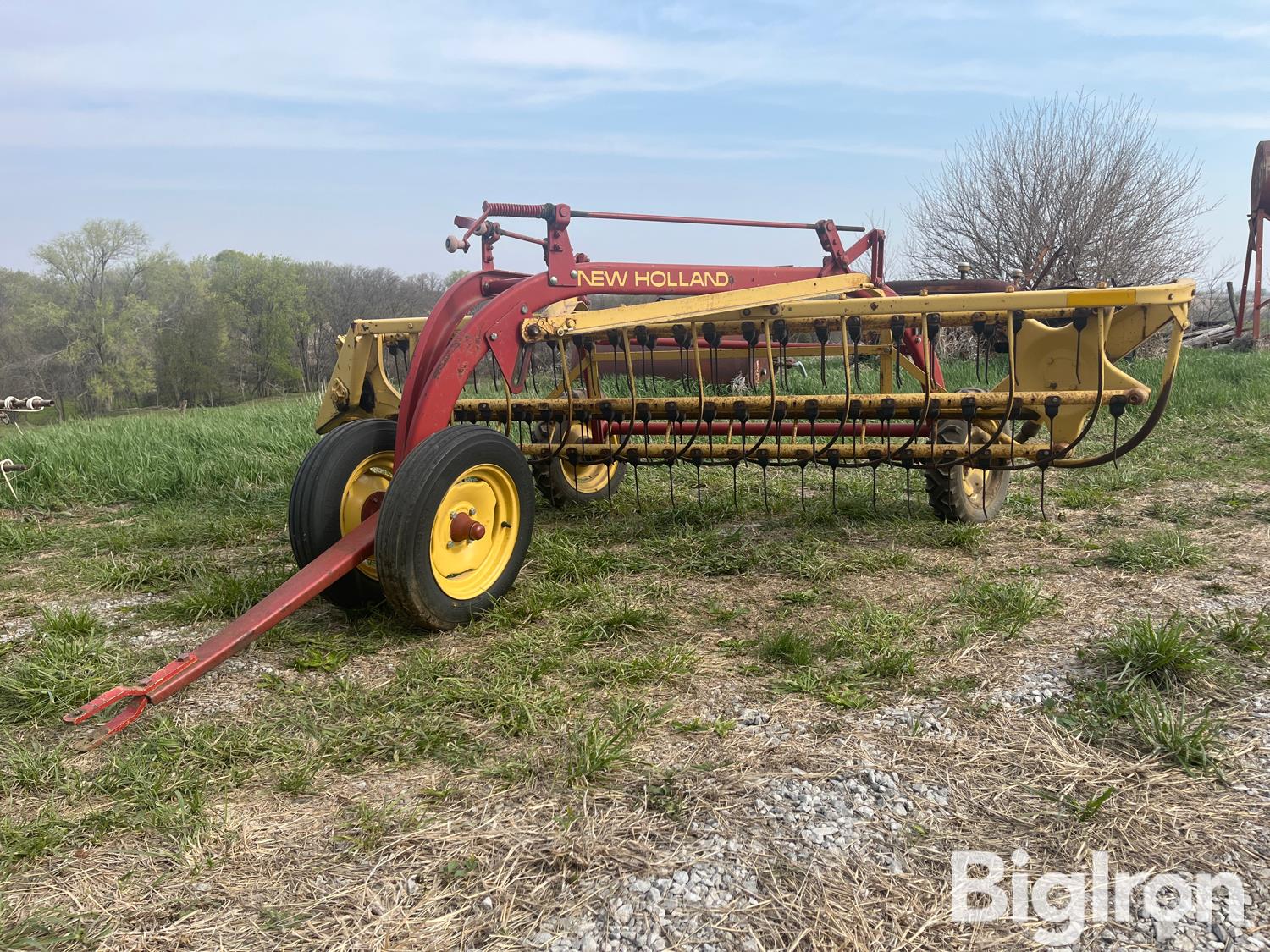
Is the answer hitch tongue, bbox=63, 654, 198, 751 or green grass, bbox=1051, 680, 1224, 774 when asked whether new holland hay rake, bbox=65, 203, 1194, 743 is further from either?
green grass, bbox=1051, 680, 1224, 774

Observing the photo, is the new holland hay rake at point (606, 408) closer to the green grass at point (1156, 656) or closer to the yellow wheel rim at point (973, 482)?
the yellow wheel rim at point (973, 482)

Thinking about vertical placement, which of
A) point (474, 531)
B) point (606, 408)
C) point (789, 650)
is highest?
point (606, 408)

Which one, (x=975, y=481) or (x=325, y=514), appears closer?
(x=325, y=514)

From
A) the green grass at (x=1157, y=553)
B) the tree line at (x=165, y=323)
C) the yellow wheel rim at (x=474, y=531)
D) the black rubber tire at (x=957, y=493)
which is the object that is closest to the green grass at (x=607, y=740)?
the yellow wheel rim at (x=474, y=531)

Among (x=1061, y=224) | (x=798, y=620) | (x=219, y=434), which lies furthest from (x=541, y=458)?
(x=1061, y=224)

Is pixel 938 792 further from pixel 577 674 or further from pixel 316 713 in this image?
pixel 316 713

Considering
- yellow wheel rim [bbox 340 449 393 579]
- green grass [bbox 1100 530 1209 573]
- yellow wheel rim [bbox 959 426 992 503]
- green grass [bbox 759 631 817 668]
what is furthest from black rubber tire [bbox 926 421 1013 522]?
yellow wheel rim [bbox 340 449 393 579]

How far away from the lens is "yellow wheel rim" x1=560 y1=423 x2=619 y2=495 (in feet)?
19.1

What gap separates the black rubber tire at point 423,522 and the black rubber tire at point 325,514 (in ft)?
1.44

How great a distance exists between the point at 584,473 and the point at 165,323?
4149cm

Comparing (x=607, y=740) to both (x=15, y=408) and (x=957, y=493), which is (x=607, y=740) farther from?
(x=15, y=408)

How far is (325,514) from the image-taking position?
3.70 metres

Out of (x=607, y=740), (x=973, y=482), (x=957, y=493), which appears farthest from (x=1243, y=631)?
(x=607, y=740)

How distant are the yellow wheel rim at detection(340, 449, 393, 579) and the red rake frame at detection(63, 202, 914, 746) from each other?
0.21 meters
